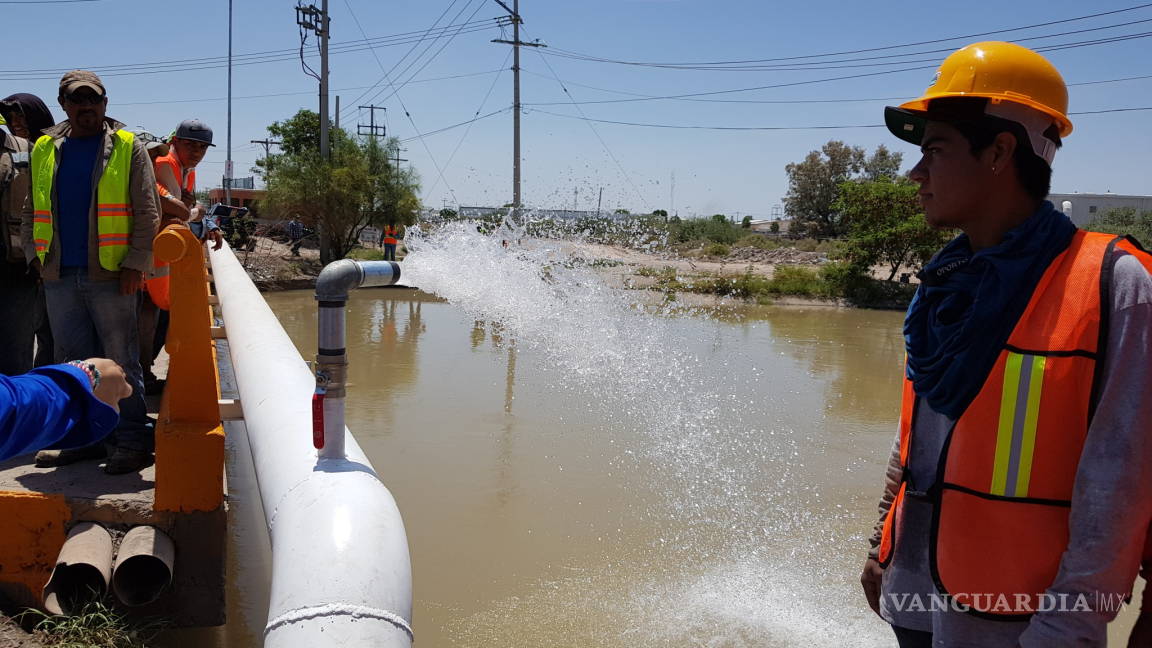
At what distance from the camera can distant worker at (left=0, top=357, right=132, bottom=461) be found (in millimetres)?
1565

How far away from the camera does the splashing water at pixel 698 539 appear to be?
13.6 feet

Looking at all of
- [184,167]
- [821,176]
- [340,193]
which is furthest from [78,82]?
[821,176]

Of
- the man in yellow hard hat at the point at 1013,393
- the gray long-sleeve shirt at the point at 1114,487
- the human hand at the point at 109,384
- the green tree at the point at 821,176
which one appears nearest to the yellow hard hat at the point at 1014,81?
the man in yellow hard hat at the point at 1013,393

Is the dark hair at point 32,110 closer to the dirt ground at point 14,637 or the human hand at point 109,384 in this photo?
the dirt ground at point 14,637

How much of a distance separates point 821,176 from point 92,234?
189 ft

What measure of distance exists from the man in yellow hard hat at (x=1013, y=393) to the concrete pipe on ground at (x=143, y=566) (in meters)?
2.60

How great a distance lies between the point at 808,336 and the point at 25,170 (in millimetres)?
14381

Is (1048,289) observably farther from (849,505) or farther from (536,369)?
(536,369)

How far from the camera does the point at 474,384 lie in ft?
32.0

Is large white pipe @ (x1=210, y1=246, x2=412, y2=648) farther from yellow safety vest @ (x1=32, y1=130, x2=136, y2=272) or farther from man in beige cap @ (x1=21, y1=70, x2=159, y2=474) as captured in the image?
yellow safety vest @ (x1=32, y1=130, x2=136, y2=272)

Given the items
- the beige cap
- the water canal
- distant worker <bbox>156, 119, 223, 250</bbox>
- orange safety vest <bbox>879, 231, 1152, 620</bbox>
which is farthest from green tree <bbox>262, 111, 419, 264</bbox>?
orange safety vest <bbox>879, 231, 1152, 620</bbox>

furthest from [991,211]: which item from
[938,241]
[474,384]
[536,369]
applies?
[938,241]

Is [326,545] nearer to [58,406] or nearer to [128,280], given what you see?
[58,406]

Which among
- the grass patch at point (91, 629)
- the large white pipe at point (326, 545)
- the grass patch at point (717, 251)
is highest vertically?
the grass patch at point (717, 251)
